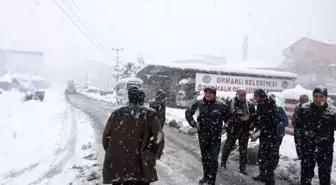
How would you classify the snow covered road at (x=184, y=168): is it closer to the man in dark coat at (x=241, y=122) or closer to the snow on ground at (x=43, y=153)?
the man in dark coat at (x=241, y=122)

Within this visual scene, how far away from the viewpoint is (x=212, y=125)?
548cm

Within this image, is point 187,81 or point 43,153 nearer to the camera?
point 43,153

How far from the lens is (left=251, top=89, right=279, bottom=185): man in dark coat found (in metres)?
5.93

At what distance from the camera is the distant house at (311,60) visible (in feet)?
154

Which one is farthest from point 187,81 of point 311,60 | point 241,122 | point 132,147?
point 311,60

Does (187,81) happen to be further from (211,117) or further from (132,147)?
(132,147)

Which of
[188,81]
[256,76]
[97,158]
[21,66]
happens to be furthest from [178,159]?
[21,66]

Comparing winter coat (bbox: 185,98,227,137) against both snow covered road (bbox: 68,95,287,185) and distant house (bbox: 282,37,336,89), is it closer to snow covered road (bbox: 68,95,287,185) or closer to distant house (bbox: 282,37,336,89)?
snow covered road (bbox: 68,95,287,185)

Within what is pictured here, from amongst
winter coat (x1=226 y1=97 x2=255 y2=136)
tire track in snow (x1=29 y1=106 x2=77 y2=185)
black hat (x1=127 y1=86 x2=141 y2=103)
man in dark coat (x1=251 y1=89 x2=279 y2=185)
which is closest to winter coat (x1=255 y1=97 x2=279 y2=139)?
man in dark coat (x1=251 y1=89 x2=279 y2=185)

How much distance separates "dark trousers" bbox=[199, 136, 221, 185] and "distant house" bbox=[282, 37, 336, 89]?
44.7 m

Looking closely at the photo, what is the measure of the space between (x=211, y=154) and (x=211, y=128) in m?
0.47

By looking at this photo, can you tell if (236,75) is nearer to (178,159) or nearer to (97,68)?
(178,159)

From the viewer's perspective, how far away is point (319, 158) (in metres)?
4.96

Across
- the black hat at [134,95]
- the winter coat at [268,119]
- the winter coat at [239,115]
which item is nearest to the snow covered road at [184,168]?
the winter coat at [239,115]
